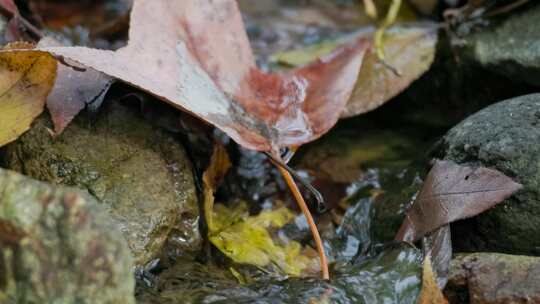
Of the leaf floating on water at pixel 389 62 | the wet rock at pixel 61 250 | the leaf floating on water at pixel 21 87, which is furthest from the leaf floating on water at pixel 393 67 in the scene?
the wet rock at pixel 61 250

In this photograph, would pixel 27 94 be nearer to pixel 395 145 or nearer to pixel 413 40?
pixel 395 145

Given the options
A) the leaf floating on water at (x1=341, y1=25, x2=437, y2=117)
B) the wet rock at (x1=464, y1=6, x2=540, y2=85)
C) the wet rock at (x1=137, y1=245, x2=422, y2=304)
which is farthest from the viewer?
the leaf floating on water at (x1=341, y1=25, x2=437, y2=117)

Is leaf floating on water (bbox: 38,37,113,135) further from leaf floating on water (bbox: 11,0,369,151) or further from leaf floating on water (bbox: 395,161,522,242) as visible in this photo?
leaf floating on water (bbox: 395,161,522,242)

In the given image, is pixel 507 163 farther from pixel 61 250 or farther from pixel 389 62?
pixel 61 250

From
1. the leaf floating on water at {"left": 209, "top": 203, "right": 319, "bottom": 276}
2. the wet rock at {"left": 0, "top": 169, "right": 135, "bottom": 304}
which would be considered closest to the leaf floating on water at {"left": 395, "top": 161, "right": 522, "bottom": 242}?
the leaf floating on water at {"left": 209, "top": 203, "right": 319, "bottom": 276}

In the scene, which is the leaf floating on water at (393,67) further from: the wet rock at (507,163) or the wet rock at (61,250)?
the wet rock at (61,250)

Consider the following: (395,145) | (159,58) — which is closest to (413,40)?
(395,145)
